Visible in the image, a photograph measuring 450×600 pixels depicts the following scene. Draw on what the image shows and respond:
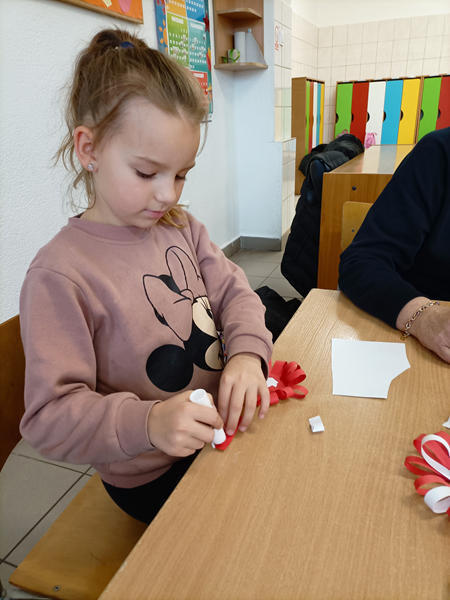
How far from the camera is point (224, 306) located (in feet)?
2.93

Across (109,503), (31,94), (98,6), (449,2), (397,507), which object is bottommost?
(109,503)

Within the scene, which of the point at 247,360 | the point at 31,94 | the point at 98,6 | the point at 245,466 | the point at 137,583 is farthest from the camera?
the point at 98,6

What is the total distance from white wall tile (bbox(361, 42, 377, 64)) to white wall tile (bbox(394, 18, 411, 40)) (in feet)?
1.04

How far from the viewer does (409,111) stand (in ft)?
19.4

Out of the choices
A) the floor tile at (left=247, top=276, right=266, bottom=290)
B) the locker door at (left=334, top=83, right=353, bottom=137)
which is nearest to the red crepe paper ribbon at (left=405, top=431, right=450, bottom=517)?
the floor tile at (left=247, top=276, right=266, bottom=290)

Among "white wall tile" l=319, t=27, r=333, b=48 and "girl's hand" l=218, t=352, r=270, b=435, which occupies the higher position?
"white wall tile" l=319, t=27, r=333, b=48

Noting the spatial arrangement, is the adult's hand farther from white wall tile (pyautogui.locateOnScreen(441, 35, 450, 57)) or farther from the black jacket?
white wall tile (pyautogui.locateOnScreen(441, 35, 450, 57))

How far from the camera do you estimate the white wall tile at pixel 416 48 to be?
6031 mm

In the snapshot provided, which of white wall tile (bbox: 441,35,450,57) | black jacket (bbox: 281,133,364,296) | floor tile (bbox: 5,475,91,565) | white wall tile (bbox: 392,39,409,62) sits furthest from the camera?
white wall tile (bbox: 392,39,409,62)

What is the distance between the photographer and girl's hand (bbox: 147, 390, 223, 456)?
1.71 ft

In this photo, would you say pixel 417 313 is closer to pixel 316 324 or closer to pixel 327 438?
pixel 316 324

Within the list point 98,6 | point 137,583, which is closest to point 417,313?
point 137,583

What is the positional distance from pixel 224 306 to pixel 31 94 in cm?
125

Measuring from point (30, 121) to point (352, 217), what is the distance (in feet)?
4.05
